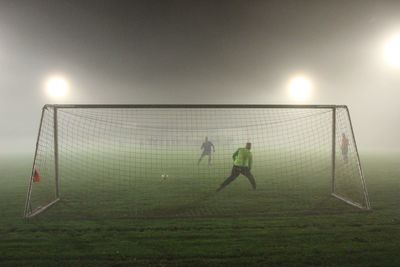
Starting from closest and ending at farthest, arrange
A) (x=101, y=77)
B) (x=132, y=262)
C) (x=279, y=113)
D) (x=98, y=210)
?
(x=132, y=262) → (x=98, y=210) → (x=279, y=113) → (x=101, y=77)

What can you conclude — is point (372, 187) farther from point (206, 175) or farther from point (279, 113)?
point (279, 113)

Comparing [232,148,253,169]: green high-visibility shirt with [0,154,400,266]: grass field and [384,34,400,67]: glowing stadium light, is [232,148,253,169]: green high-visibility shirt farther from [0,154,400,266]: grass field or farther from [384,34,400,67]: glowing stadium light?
[384,34,400,67]: glowing stadium light

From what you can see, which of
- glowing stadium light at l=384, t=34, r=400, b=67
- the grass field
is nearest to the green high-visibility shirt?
→ the grass field

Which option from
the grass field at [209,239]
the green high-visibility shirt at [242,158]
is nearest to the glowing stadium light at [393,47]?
the green high-visibility shirt at [242,158]

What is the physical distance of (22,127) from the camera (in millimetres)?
54812

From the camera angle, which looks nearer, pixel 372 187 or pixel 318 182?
pixel 372 187

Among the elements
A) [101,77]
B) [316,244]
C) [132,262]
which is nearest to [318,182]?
[316,244]

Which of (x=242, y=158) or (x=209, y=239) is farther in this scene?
(x=242, y=158)

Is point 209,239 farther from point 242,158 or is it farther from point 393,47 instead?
point 393,47

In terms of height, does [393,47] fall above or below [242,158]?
above

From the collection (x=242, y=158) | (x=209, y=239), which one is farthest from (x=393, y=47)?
(x=209, y=239)

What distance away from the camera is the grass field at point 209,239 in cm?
548

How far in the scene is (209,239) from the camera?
A: 6406 millimetres

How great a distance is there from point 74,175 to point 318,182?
10.4 meters
